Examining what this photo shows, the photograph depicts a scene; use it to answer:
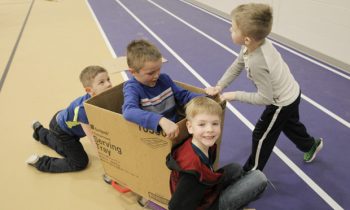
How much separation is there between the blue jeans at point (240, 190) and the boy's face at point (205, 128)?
12.1 inches

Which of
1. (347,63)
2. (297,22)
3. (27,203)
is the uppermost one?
(297,22)

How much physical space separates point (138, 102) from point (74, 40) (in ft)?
15.9

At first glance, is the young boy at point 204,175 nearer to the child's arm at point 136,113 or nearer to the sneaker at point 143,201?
the child's arm at point 136,113

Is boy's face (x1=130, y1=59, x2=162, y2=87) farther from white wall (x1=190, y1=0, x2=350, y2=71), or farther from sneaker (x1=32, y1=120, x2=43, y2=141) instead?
white wall (x1=190, y1=0, x2=350, y2=71)

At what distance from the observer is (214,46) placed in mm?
5629

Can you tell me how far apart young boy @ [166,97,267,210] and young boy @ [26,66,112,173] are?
1024 millimetres

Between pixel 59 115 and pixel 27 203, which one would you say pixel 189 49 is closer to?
pixel 59 115

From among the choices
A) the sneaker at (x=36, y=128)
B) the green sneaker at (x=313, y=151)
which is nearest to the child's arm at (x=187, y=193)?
the green sneaker at (x=313, y=151)

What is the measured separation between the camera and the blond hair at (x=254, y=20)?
197cm

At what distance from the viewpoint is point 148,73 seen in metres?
2.04

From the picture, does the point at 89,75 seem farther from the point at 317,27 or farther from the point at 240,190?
the point at 317,27

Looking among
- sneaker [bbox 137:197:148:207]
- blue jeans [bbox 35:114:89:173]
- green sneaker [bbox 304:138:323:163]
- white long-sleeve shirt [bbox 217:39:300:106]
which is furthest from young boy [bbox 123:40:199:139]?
green sneaker [bbox 304:138:323:163]

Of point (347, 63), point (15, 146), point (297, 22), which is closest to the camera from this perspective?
point (15, 146)

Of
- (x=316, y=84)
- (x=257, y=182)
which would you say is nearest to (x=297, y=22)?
(x=316, y=84)
